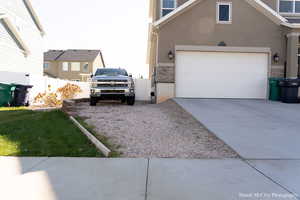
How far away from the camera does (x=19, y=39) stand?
68.1ft

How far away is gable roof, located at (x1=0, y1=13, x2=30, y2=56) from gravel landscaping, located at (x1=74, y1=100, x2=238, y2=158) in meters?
13.3

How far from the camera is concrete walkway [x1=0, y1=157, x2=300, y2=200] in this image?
11.9 ft

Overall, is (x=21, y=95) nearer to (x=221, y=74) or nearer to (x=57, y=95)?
(x=57, y=95)

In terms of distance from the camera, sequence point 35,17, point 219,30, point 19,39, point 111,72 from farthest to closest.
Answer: point 35,17, point 19,39, point 219,30, point 111,72

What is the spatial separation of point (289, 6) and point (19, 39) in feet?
68.8

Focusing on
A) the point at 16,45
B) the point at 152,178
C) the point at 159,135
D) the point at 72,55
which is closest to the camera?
the point at 152,178

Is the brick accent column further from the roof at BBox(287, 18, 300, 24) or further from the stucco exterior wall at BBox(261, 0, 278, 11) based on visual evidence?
the stucco exterior wall at BBox(261, 0, 278, 11)

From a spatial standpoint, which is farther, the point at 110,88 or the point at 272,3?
the point at 272,3

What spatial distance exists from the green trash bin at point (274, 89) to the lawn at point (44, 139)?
11407mm

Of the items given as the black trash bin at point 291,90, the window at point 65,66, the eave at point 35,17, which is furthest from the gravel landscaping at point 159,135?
the window at point 65,66

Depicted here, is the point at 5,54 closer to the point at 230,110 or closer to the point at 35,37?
the point at 35,37

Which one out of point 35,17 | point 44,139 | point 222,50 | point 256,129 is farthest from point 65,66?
point 256,129

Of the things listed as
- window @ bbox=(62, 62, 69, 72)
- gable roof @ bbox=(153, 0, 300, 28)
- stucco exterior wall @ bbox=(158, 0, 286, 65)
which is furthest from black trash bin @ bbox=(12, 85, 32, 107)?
window @ bbox=(62, 62, 69, 72)

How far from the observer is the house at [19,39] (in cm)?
1848
